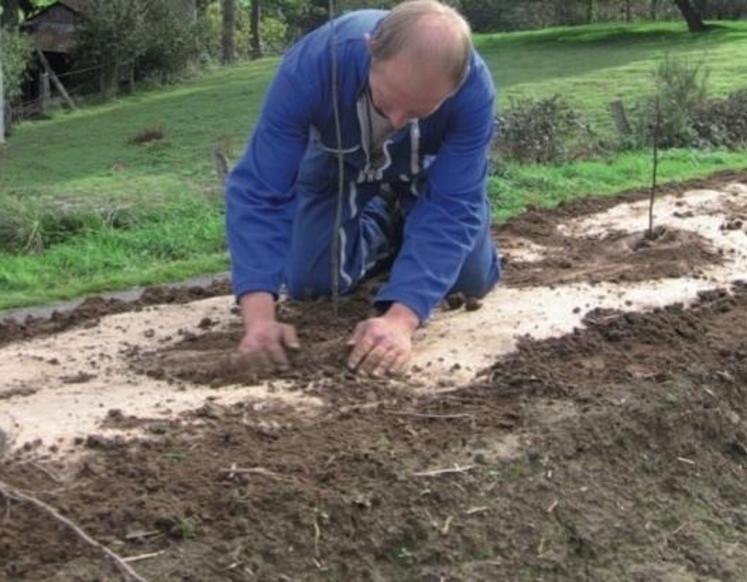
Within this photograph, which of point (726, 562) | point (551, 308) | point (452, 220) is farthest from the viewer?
point (551, 308)

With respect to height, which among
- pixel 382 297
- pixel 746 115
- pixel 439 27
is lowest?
pixel 746 115

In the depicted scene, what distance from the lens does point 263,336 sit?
13.1ft

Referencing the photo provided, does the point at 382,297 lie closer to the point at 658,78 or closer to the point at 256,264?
the point at 256,264

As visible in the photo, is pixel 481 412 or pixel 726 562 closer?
pixel 726 562

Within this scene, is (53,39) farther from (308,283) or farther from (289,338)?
(289,338)

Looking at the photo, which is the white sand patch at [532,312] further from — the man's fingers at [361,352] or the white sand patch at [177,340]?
the man's fingers at [361,352]

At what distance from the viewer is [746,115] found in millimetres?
13977

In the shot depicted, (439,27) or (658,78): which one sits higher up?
(439,27)

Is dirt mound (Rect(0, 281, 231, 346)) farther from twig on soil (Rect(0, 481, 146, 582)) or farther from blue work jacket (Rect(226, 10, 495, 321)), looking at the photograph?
twig on soil (Rect(0, 481, 146, 582))

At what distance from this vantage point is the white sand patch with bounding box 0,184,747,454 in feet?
12.0

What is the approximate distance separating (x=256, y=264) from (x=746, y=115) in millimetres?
11220

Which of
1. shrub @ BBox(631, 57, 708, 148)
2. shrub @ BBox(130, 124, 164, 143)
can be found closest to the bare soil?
shrub @ BBox(631, 57, 708, 148)

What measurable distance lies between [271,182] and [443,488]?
52.9 inches

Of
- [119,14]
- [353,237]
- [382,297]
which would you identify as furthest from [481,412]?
[119,14]
